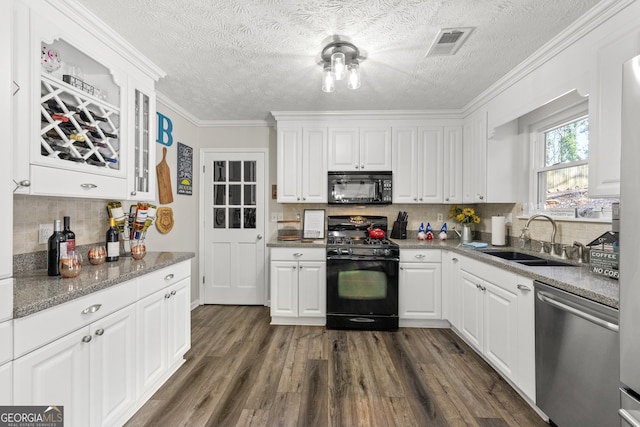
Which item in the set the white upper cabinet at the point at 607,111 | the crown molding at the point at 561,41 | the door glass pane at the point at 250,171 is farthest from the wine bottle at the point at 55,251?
the crown molding at the point at 561,41

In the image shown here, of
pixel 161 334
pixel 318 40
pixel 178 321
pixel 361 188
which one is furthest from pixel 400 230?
pixel 161 334

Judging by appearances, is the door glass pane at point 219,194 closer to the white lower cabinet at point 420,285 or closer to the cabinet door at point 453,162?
the white lower cabinet at point 420,285

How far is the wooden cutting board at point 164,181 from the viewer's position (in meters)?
3.00

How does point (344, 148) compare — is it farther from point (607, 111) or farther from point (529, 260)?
point (607, 111)

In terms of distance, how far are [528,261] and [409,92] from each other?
1840 millimetres

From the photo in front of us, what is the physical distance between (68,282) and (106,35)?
5.00 ft

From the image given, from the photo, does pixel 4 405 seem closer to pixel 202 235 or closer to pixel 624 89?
pixel 624 89

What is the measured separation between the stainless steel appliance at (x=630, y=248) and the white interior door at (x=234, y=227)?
334 centimetres

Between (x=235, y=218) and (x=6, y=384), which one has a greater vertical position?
(x=235, y=218)

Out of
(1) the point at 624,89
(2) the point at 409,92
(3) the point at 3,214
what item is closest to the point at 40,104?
(3) the point at 3,214

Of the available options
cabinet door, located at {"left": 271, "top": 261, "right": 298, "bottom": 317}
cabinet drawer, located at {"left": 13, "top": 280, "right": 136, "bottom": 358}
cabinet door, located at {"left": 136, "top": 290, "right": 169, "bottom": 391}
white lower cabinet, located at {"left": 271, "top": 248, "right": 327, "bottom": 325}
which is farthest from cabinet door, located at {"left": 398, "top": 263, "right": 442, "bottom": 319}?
cabinet drawer, located at {"left": 13, "top": 280, "right": 136, "bottom": 358}

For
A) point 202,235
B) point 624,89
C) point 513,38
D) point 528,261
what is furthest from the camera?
point 202,235

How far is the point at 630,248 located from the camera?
0.96 metres

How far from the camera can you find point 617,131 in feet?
4.86
